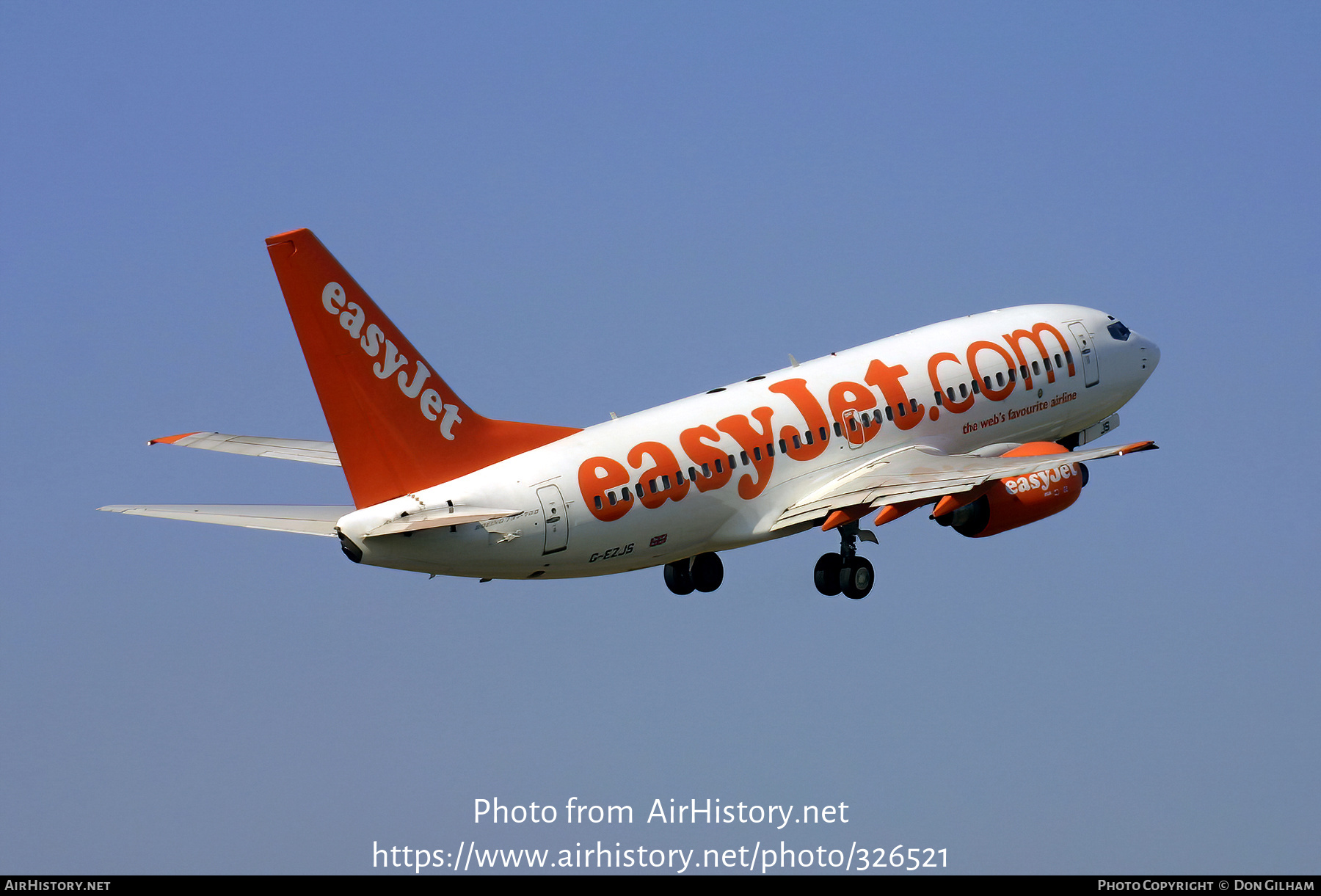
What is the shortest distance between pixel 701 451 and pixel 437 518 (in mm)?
8222

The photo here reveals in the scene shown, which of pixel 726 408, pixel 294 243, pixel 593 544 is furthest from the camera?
pixel 726 408

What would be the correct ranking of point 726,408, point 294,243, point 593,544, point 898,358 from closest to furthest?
1. point 294,243
2. point 593,544
3. point 726,408
4. point 898,358

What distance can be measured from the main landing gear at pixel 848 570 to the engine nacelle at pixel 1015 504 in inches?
90.0

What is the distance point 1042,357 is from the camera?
202ft

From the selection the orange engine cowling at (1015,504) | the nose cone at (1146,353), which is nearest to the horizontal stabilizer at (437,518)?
the orange engine cowling at (1015,504)

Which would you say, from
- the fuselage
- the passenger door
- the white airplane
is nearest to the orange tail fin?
the white airplane

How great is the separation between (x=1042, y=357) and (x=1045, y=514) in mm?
6366

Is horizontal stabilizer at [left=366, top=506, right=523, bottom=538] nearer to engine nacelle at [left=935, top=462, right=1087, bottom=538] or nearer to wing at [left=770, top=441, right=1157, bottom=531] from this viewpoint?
wing at [left=770, top=441, right=1157, bottom=531]

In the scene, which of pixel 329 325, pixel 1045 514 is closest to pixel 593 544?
pixel 329 325

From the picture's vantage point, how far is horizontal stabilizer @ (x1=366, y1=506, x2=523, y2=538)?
48.1m

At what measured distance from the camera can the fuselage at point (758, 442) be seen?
164 ft

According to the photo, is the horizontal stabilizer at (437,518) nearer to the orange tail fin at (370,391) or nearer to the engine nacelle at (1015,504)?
the orange tail fin at (370,391)

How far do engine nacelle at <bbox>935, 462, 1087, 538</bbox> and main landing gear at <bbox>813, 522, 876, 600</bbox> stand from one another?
229 centimetres

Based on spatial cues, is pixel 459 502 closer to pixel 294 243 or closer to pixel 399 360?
pixel 399 360
